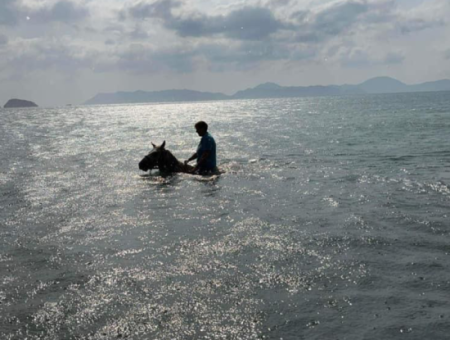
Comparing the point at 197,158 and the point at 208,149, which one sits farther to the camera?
the point at 197,158

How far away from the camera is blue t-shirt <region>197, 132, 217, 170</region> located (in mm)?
18062

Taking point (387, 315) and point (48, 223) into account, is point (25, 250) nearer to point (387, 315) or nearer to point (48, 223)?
point (48, 223)

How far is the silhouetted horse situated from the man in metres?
0.90

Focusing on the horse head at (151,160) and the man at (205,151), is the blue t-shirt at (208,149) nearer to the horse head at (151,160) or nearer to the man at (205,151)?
the man at (205,151)

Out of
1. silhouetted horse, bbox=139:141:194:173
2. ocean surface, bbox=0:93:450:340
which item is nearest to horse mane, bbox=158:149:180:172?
silhouetted horse, bbox=139:141:194:173

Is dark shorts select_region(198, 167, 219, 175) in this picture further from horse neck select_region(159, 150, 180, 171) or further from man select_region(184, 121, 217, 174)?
horse neck select_region(159, 150, 180, 171)

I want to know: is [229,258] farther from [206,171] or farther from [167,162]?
[167,162]

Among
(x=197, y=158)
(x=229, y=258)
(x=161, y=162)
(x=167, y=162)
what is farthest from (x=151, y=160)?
(x=229, y=258)

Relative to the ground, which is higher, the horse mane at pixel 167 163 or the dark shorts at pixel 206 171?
the horse mane at pixel 167 163

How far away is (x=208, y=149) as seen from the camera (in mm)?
18266

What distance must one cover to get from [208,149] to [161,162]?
2.55 m

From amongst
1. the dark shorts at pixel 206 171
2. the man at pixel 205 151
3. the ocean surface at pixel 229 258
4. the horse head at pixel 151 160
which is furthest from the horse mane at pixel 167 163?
the ocean surface at pixel 229 258

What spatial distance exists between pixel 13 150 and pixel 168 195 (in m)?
22.4

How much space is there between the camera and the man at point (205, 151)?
707 inches
